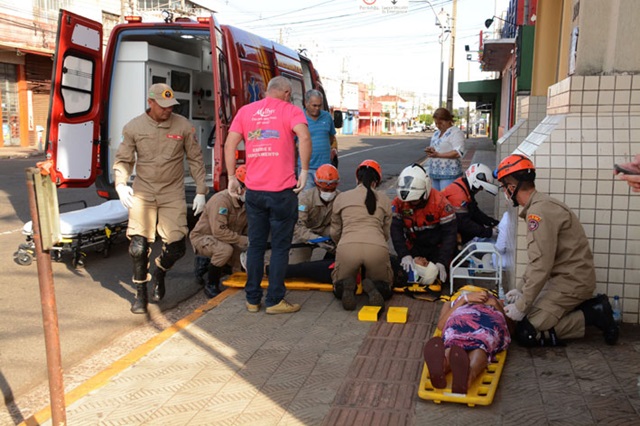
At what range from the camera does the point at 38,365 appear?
4.53m

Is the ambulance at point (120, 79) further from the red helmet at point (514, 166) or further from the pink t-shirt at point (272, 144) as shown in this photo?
the red helmet at point (514, 166)

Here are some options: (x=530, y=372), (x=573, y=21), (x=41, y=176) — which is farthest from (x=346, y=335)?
(x=573, y=21)

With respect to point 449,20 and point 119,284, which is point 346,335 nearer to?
point 119,284

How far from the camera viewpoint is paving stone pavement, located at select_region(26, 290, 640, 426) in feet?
11.5

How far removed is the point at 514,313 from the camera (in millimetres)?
4383

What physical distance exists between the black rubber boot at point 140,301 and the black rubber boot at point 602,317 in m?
3.49

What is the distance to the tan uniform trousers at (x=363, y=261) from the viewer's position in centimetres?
548

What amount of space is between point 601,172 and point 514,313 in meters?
1.31

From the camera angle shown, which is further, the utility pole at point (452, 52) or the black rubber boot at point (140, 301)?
the utility pole at point (452, 52)

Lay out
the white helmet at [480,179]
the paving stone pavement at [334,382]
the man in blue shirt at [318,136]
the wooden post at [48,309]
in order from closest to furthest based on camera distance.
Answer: the wooden post at [48,309] → the paving stone pavement at [334,382] → the white helmet at [480,179] → the man in blue shirt at [318,136]

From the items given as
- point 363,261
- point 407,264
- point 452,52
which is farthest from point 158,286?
point 452,52

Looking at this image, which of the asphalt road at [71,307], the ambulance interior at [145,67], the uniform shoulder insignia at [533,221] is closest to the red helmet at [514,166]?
the uniform shoulder insignia at [533,221]

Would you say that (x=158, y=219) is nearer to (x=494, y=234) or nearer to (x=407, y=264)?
(x=407, y=264)

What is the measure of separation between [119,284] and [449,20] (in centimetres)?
2778
